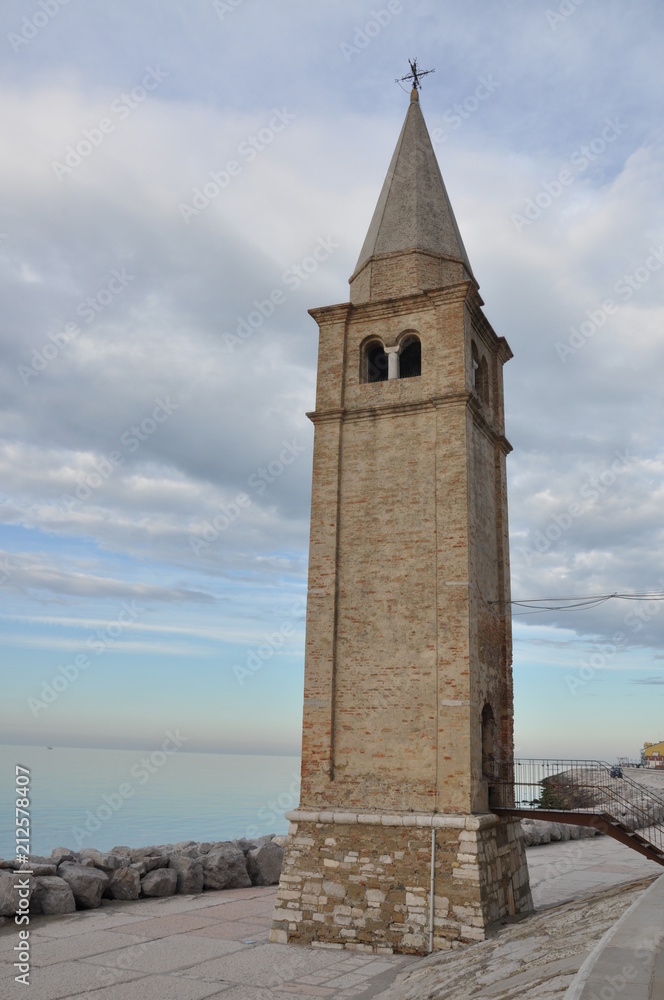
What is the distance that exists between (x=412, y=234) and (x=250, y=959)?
14.9 m

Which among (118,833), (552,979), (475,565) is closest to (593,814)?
(475,565)

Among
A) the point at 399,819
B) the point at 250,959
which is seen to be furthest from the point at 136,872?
the point at 399,819

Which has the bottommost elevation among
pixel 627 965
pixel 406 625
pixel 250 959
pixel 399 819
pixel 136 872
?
pixel 250 959

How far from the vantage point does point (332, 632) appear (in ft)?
50.0

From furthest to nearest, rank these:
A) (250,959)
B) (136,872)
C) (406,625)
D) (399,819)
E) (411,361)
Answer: (411,361) < (136,872) < (406,625) < (399,819) < (250,959)

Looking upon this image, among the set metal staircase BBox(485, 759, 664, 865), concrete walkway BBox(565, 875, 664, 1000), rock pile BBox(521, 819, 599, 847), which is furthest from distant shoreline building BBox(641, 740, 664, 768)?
concrete walkway BBox(565, 875, 664, 1000)

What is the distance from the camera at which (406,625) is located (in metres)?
14.8

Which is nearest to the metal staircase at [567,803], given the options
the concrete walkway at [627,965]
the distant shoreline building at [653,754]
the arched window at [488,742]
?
the arched window at [488,742]

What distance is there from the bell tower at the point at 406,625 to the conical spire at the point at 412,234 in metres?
0.07

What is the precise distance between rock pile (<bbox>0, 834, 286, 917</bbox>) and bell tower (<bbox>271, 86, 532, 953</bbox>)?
444 centimetres

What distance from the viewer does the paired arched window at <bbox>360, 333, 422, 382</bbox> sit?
16859mm

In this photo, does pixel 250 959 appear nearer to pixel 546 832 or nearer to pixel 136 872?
pixel 136 872

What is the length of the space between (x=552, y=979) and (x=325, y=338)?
43.6ft

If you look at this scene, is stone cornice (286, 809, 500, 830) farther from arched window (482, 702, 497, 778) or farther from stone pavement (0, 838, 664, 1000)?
stone pavement (0, 838, 664, 1000)
